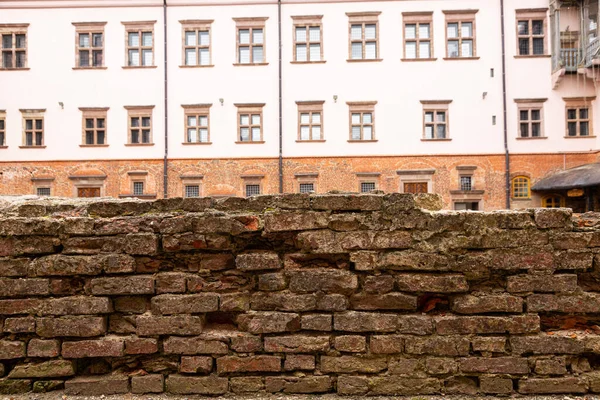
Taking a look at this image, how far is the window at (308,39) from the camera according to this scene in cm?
1961

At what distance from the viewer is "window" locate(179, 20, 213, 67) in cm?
1980

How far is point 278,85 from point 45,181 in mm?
13149

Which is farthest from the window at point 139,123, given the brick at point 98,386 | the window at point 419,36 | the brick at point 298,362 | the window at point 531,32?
the window at point 531,32

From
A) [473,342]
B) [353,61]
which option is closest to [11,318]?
[473,342]

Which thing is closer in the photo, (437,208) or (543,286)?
(543,286)

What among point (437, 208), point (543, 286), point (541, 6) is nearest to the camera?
point (543, 286)

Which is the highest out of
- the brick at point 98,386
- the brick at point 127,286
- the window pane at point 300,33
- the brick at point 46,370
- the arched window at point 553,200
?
the window pane at point 300,33

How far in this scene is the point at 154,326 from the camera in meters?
3.74

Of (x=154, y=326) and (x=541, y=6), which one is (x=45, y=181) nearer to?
(x=154, y=326)

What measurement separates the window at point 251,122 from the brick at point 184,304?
16363 millimetres

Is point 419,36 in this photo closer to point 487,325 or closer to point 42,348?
point 487,325

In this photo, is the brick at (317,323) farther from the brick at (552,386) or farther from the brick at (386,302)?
the brick at (552,386)

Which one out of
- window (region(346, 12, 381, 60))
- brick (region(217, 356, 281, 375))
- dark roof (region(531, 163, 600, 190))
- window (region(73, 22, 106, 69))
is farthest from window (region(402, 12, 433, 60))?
brick (region(217, 356, 281, 375))

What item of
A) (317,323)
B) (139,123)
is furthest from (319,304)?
(139,123)
